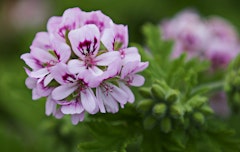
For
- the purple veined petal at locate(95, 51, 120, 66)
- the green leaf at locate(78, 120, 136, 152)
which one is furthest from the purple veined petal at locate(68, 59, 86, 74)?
the green leaf at locate(78, 120, 136, 152)

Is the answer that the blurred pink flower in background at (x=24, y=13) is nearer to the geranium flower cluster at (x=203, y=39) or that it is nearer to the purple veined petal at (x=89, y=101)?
the geranium flower cluster at (x=203, y=39)

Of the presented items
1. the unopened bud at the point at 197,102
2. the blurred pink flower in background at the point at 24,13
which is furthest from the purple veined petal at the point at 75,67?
the blurred pink flower in background at the point at 24,13

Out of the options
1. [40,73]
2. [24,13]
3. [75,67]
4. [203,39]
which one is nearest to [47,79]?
[40,73]

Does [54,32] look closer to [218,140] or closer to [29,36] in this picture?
[218,140]

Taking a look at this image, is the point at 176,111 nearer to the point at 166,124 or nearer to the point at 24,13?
the point at 166,124

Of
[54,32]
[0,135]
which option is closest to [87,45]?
[54,32]
